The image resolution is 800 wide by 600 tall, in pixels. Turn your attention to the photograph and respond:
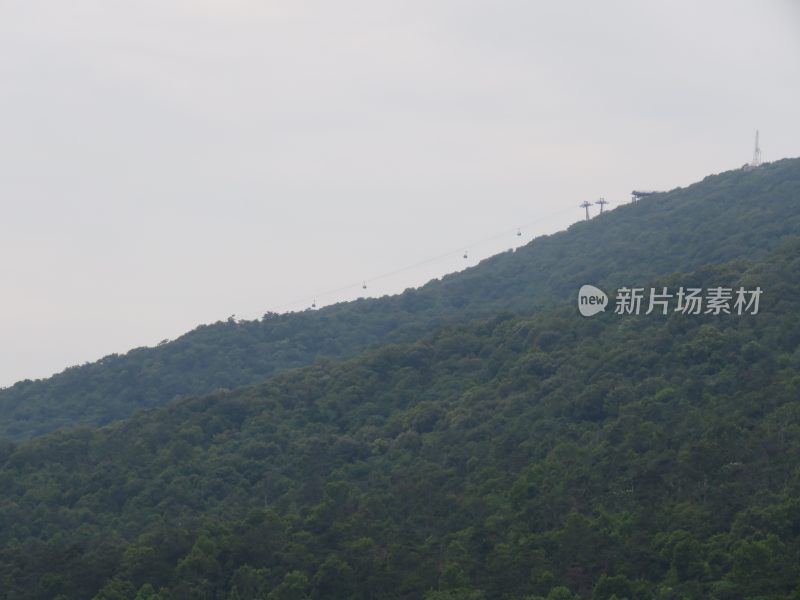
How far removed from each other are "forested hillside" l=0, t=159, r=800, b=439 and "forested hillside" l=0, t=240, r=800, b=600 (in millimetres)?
10465

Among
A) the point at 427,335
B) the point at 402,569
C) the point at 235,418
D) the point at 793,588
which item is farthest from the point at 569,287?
the point at 793,588

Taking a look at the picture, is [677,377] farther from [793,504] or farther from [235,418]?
[235,418]

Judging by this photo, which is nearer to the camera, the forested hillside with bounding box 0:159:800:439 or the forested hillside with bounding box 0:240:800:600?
the forested hillside with bounding box 0:240:800:600

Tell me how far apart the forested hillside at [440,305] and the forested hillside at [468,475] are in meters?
10.5

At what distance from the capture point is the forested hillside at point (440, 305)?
67.1 meters

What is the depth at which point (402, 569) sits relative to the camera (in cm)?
3688

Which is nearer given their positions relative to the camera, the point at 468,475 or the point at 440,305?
the point at 468,475

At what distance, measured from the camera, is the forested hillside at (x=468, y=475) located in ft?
116

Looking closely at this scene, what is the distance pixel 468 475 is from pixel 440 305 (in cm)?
3291

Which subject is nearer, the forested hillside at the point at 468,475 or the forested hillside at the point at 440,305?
the forested hillside at the point at 468,475

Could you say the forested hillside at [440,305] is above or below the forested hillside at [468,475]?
above

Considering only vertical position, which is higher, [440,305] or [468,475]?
[440,305]

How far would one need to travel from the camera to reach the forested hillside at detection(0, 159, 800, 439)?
67125 mm

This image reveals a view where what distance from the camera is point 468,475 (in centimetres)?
4381
